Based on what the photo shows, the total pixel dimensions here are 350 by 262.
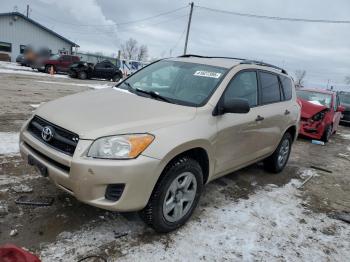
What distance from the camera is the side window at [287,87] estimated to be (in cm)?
563

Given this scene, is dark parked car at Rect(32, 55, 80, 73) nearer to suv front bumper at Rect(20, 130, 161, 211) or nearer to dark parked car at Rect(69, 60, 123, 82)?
dark parked car at Rect(69, 60, 123, 82)

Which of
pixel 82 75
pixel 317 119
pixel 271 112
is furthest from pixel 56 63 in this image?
pixel 271 112

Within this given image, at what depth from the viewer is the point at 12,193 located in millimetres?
3850

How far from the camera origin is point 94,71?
80.9 feet

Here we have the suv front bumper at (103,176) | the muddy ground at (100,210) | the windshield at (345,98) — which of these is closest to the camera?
the suv front bumper at (103,176)

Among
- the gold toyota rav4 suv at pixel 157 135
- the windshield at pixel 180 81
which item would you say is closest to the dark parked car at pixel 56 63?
the gold toyota rav4 suv at pixel 157 135

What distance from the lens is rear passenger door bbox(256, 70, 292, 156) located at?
4.71 meters

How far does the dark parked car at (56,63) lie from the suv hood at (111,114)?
76.5 ft

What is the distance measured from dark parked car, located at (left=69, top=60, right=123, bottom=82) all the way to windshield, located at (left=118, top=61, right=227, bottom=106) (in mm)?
20170

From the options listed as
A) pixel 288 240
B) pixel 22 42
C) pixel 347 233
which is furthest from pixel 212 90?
pixel 22 42

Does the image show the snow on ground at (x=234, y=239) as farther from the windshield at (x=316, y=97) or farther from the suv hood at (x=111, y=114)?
the windshield at (x=316, y=97)

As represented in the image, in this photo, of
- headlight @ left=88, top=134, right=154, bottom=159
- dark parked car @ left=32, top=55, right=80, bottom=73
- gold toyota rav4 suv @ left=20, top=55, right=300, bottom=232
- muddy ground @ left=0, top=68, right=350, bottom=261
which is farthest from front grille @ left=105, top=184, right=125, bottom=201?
dark parked car @ left=32, top=55, right=80, bottom=73

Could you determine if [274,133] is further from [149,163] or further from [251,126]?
[149,163]

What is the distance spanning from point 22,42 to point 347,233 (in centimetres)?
3799
